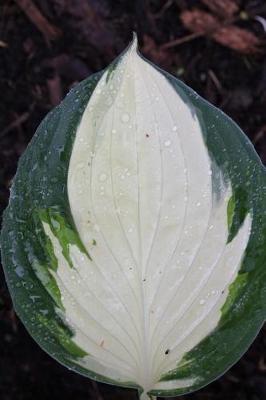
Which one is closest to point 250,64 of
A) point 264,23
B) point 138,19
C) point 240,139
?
point 264,23

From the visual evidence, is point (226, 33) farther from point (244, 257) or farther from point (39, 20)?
point (244, 257)

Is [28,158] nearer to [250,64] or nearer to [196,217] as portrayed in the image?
[196,217]

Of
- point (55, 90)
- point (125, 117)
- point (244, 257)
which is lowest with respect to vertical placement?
point (244, 257)

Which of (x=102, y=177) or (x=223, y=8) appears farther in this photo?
(x=223, y=8)

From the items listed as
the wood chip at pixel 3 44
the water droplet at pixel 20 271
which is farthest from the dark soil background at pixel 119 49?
the water droplet at pixel 20 271

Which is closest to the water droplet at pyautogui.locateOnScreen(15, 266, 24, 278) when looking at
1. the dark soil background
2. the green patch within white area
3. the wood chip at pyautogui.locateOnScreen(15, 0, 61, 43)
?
the green patch within white area

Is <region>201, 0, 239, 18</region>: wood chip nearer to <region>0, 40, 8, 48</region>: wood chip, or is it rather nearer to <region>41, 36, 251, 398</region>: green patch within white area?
<region>0, 40, 8, 48</region>: wood chip

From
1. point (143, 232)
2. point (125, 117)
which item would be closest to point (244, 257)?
point (143, 232)

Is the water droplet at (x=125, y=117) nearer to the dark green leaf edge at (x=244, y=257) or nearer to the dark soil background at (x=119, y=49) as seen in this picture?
the dark green leaf edge at (x=244, y=257)
